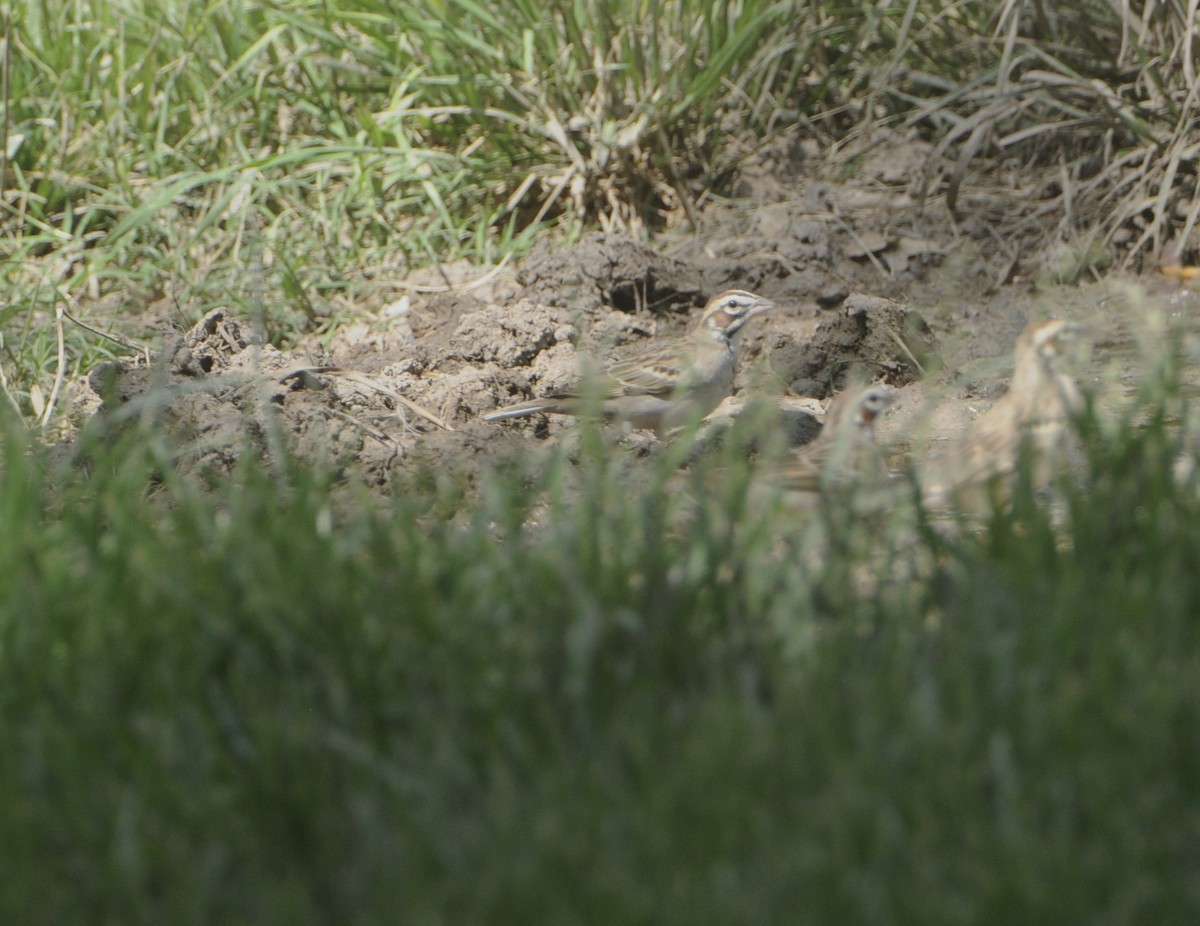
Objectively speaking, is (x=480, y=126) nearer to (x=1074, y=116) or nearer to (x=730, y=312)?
(x=730, y=312)

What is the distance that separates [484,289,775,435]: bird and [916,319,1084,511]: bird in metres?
1.77

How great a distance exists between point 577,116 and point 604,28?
1.53 ft

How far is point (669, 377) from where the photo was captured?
258 inches

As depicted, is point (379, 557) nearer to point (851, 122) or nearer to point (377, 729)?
point (377, 729)

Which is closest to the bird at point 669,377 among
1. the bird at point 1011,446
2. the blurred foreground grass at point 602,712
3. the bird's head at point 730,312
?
the bird's head at point 730,312

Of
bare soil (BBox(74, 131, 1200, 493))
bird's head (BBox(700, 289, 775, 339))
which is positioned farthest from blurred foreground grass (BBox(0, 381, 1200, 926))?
bird's head (BBox(700, 289, 775, 339))

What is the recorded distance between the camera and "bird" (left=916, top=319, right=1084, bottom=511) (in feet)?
12.7

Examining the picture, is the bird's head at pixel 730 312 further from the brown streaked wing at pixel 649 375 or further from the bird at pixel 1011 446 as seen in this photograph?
the bird at pixel 1011 446

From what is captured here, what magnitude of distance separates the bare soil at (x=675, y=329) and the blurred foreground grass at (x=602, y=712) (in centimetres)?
162

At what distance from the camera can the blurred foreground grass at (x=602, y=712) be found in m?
2.55

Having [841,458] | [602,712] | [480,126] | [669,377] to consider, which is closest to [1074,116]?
[669,377]

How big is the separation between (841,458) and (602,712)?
129 centimetres

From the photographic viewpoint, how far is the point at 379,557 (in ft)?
11.2

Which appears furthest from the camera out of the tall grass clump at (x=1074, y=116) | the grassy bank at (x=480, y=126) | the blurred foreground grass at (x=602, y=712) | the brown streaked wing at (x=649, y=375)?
the grassy bank at (x=480, y=126)
